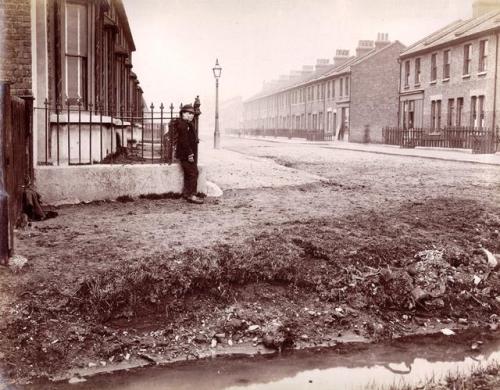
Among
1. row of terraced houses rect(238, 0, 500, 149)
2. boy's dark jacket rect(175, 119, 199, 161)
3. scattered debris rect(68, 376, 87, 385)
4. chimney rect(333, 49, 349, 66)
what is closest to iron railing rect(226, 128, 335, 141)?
row of terraced houses rect(238, 0, 500, 149)

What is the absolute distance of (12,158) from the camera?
19.3ft

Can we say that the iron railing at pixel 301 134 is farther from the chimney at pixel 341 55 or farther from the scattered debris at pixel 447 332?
the scattered debris at pixel 447 332

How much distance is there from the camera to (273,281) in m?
5.59

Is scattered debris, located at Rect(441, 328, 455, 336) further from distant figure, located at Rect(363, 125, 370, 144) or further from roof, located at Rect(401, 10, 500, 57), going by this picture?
distant figure, located at Rect(363, 125, 370, 144)

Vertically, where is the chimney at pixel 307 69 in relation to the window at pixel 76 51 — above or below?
above

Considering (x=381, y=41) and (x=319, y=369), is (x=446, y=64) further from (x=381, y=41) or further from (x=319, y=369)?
(x=319, y=369)

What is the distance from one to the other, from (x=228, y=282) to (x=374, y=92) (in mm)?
44355

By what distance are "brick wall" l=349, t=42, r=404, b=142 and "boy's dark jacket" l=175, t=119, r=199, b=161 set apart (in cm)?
3932

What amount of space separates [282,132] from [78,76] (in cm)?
5255

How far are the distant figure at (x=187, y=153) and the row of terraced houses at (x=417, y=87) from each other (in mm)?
20870

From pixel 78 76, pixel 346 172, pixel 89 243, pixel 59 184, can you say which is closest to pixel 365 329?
pixel 89 243

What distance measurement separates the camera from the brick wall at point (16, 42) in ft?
26.6

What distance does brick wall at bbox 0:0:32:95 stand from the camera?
8.09 m

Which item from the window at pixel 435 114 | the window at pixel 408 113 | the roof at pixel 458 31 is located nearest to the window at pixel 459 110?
the window at pixel 435 114
